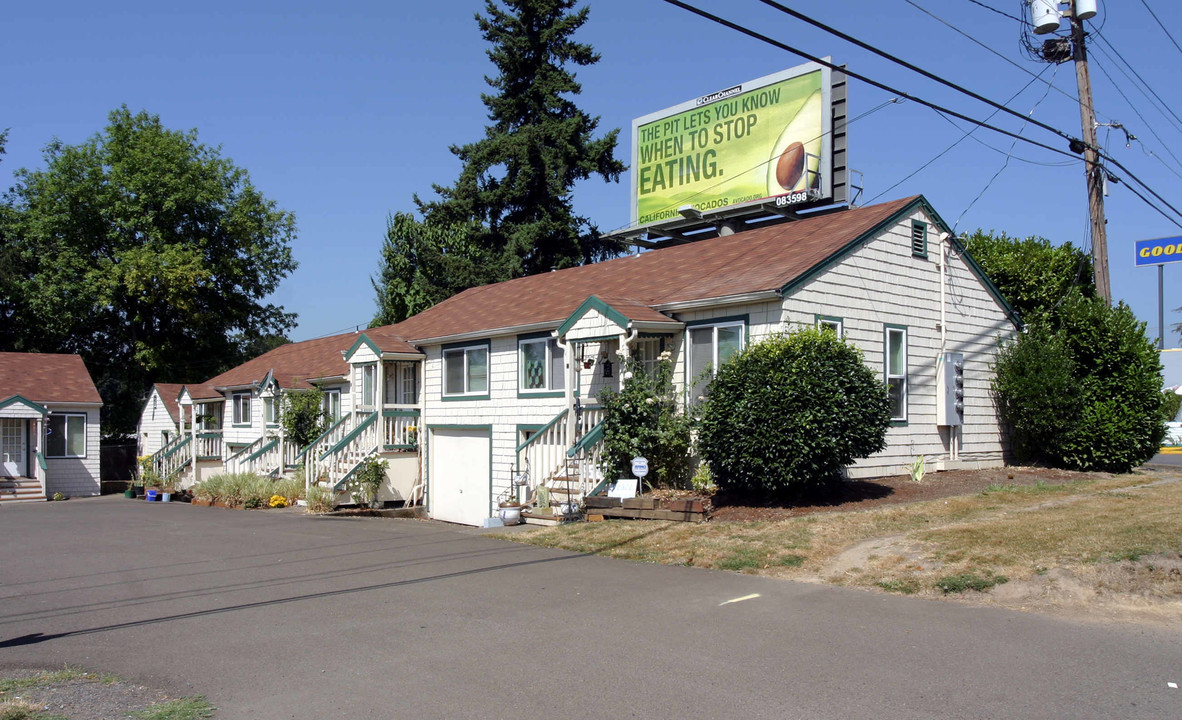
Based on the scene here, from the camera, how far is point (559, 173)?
129 feet

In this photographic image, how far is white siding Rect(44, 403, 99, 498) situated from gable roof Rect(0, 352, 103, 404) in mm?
525

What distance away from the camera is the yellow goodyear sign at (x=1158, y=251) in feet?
92.8

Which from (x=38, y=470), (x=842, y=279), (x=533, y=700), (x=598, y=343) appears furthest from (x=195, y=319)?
(x=533, y=700)

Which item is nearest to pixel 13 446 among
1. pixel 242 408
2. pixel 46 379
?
pixel 46 379

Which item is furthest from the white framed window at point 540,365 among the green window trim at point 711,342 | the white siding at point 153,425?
the white siding at point 153,425

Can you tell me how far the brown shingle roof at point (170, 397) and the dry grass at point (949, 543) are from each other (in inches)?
1196

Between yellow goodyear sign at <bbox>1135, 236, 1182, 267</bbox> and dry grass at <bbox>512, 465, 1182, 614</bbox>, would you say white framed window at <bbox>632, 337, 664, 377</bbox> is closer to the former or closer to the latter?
dry grass at <bbox>512, 465, 1182, 614</bbox>

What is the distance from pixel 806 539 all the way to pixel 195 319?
3935cm

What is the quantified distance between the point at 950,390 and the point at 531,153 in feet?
81.9

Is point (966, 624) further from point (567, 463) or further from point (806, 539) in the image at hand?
point (567, 463)

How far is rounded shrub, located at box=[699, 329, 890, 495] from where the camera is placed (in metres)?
13.6

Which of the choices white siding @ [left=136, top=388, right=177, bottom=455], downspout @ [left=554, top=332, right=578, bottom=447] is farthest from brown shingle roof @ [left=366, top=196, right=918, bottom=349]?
white siding @ [left=136, top=388, right=177, bottom=455]

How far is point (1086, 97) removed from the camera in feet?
65.7

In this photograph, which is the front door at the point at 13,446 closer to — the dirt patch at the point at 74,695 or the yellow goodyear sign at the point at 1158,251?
the dirt patch at the point at 74,695
